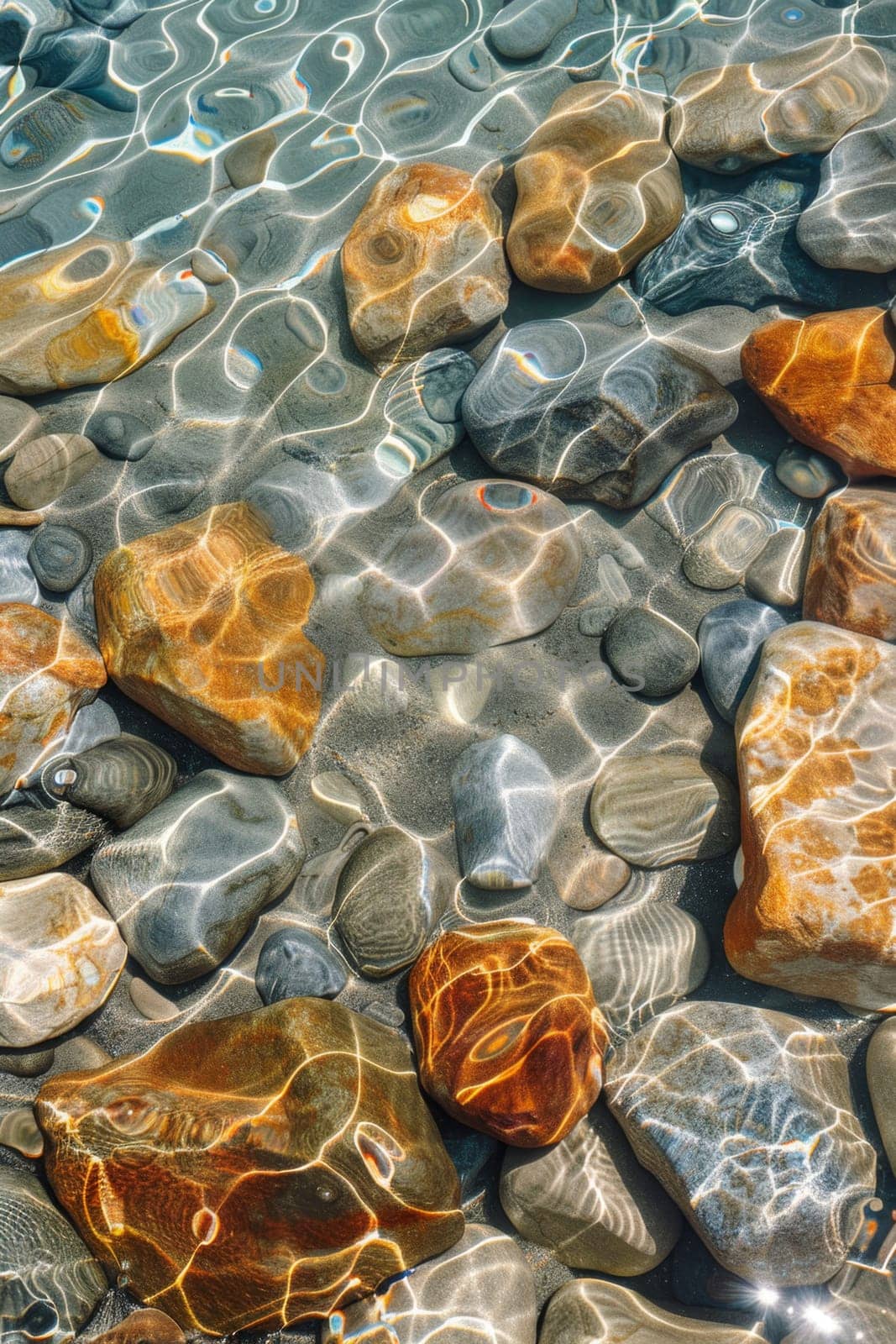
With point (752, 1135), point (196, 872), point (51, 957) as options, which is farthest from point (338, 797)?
point (752, 1135)

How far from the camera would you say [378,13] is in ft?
16.5

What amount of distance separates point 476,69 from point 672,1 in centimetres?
117

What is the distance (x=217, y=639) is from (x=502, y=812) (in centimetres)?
130

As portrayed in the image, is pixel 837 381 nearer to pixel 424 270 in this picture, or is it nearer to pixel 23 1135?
pixel 424 270

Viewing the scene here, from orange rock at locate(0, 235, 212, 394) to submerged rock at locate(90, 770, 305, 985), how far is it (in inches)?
84.3

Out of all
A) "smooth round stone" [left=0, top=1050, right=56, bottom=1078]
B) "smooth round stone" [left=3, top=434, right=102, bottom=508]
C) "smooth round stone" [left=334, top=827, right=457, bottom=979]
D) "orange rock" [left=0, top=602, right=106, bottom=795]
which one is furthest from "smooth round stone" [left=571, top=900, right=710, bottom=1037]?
"smooth round stone" [left=3, top=434, right=102, bottom=508]

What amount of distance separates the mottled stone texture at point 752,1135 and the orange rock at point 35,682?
8.13ft

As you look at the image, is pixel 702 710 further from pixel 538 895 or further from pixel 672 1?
pixel 672 1

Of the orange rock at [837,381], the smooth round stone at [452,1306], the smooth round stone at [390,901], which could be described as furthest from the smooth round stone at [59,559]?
the orange rock at [837,381]

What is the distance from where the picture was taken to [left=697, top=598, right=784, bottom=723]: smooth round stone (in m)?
3.54

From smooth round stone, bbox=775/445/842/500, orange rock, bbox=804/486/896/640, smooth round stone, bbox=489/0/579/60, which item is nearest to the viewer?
orange rock, bbox=804/486/896/640

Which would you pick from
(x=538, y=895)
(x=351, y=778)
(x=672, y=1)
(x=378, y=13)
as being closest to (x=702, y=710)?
(x=538, y=895)

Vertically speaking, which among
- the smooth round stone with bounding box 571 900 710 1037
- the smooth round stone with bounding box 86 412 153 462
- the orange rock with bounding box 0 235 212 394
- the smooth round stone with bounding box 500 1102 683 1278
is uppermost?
the orange rock with bounding box 0 235 212 394

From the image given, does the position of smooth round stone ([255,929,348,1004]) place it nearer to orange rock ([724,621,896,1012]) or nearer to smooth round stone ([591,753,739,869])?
smooth round stone ([591,753,739,869])
